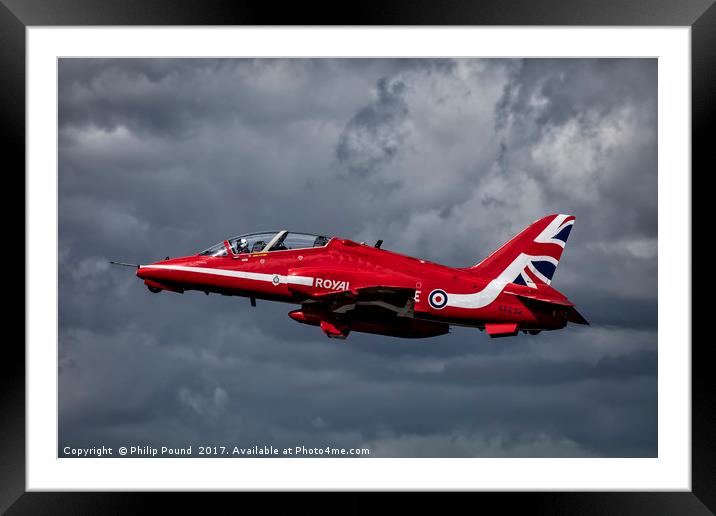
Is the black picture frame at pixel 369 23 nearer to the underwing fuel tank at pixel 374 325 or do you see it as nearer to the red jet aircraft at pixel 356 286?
the red jet aircraft at pixel 356 286

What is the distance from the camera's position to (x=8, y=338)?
29.5 m

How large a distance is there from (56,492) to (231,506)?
489cm

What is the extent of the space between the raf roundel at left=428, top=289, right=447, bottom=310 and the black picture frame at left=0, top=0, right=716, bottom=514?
993cm

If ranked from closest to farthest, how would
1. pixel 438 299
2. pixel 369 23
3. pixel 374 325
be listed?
1. pixel 369 23
2. pixel 438 299
3. pixel 374 325

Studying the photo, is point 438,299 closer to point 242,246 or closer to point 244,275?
point 244,275

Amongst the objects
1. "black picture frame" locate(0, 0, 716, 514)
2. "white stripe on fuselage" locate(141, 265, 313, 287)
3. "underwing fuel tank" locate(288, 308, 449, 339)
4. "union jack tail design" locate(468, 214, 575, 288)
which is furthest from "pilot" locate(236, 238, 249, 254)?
"black picture frame" locate(0, 0, 716, 514)

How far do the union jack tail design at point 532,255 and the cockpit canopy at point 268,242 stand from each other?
626cm

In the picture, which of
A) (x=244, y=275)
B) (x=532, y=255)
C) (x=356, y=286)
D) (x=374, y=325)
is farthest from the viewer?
(x=532, y=255)

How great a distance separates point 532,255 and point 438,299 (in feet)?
15.0

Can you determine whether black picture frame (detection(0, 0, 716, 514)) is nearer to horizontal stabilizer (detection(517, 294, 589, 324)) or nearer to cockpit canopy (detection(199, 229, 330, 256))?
horizontal stabilizer (detection(517, 294, 589, 324))

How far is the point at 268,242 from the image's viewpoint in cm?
3906

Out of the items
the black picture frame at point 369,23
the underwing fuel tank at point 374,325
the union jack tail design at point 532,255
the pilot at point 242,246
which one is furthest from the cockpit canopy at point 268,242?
the black picture frame at point 369,23

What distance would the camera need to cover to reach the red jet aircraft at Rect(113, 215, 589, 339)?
37.8m

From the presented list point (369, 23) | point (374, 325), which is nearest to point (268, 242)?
point (374, 325)
